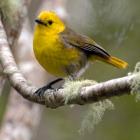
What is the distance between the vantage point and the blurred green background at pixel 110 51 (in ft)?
21.3

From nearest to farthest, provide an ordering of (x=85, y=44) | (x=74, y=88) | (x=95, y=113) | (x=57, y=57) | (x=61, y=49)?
(x=74, y=88) < (x=95, y=113) < (x=57, y=57) < (x=61, y=49) < (x=85, y=44)

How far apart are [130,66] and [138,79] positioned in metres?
4.32

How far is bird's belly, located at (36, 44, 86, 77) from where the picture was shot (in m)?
4.75

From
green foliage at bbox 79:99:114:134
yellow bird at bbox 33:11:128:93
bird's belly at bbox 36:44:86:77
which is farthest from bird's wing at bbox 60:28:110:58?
green foliage at bbox 79:99:114:134

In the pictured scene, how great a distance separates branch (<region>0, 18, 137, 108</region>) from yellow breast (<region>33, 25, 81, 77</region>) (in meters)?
0.44

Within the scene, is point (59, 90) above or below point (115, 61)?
above

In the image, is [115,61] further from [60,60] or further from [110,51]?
[110,51]

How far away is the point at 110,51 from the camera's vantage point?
24.0 ft

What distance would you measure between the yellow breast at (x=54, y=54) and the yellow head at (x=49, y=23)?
124mm

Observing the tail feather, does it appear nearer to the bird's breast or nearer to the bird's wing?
the bird's wing

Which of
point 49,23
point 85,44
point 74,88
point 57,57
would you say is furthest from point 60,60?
point 74,88

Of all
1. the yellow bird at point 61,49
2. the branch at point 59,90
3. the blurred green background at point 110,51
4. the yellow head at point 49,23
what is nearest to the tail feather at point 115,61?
the yellow bird at point 61,49

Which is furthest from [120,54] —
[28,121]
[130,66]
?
[28,121]

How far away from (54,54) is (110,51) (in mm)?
2629
